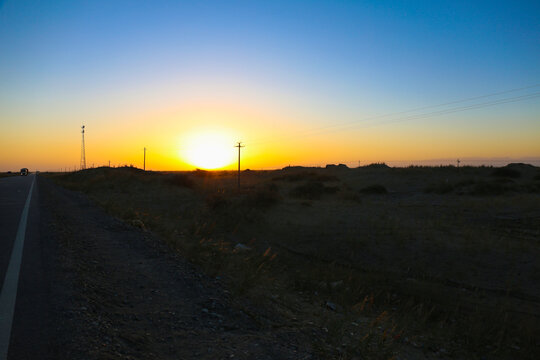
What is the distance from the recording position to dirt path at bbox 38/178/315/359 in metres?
4.27

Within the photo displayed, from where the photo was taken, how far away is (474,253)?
1605cm

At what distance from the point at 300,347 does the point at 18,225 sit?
11873 millimetres

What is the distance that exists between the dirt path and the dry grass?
0.94 meters

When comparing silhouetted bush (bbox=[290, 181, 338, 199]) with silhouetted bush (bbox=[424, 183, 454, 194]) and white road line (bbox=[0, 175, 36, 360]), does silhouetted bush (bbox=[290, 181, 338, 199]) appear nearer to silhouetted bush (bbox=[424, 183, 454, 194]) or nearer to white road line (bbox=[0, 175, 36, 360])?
silhouetted bush (bbox=[424, 183, 454, 194])

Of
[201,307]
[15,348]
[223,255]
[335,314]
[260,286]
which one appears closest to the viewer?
[15,348]

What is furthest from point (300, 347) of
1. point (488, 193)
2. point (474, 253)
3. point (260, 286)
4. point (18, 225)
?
point (488, 193)

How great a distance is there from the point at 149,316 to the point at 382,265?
12266mm

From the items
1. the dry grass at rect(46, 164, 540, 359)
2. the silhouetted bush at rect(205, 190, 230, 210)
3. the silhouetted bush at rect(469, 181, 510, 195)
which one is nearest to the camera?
the dry grass at rect(46, 164, 540, 359)

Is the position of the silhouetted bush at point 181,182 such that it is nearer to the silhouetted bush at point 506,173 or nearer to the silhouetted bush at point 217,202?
the silhouetted bush at point 217,202

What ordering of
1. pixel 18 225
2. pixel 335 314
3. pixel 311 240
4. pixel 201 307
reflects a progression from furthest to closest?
pixel 311 240 < pixel 18 225 < pixel 335 314 < pixel 201 307

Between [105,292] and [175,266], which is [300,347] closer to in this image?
[105,292]

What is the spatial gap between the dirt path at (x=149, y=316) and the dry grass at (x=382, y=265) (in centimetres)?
94

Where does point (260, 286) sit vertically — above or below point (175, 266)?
below

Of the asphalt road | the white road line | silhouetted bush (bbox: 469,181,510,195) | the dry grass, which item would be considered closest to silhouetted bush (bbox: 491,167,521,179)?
silhouetted bush (bbox: 469,181,510,195)
